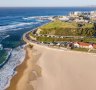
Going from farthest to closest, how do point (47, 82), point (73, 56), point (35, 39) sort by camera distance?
1. point (35, 39)
2. point (73, 56)
3. point (47, 82)

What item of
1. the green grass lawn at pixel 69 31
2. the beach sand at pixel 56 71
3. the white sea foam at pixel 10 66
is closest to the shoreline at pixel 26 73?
the beach sand at pixel 56 71

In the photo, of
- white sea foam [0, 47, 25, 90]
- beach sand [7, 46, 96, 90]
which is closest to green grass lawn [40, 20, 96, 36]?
white sea foam [0, 47, 25, 90]

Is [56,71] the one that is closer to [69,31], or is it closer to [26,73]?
[26,73]

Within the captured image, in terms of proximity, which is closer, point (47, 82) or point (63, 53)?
point (47, 82)

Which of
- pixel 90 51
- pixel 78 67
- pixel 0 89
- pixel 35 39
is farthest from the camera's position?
pixel 35 39

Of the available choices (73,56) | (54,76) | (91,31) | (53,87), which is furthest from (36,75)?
(91,31)

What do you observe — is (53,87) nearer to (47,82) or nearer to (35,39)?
(47,82)

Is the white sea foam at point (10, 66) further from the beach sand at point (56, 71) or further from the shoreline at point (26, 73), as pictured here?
the beach sand at point (56, 71)

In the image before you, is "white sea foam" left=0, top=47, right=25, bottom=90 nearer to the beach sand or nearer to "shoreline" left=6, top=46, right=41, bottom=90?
"shoreline" left=6, top=46, right=41, bottom=90
